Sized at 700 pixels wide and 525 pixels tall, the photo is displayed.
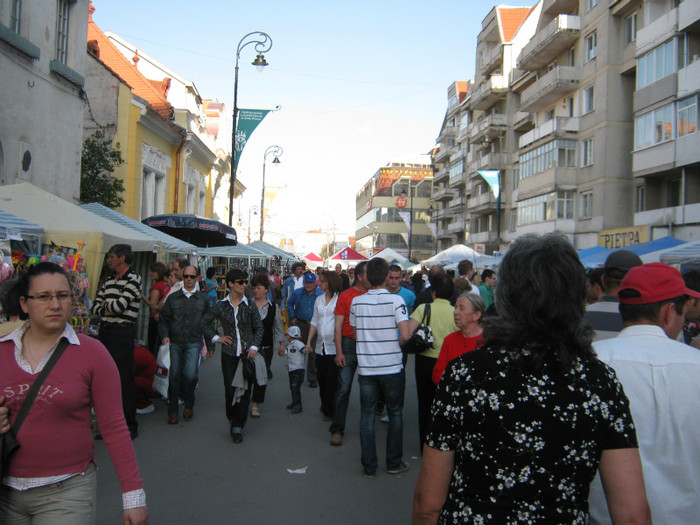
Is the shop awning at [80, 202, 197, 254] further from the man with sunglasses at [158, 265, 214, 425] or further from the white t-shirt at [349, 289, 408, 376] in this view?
the white t-shirt at [349, 289, 408, 376]

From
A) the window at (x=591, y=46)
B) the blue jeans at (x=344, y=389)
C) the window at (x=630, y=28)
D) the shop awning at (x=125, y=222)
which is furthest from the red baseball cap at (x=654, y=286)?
the window at (x=591, y=46)

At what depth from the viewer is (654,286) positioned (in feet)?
8.95

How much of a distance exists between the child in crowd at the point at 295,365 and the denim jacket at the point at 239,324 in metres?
1.33

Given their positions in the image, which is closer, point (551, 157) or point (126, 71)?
point (126, 71)

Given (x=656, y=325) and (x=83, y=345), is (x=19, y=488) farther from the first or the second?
(x=656, y=325)

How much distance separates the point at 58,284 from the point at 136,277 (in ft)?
13.4

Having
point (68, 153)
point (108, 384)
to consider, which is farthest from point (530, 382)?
point (68, 153)

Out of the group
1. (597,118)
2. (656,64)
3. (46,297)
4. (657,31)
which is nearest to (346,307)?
(46,297)

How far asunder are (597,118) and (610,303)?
3043 cm

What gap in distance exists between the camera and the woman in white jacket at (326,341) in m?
8.14

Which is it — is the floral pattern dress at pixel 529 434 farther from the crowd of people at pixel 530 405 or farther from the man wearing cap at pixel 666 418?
the man wearing cap at pixel 666 418

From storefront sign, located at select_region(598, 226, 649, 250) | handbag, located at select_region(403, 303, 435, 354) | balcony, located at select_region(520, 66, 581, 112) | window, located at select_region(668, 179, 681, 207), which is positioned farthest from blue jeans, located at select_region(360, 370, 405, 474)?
balcony, located at select_region(520, 66, 581, 112)

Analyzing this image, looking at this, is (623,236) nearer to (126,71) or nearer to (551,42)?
(551,42)

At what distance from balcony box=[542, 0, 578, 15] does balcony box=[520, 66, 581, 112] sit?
4.08 m
